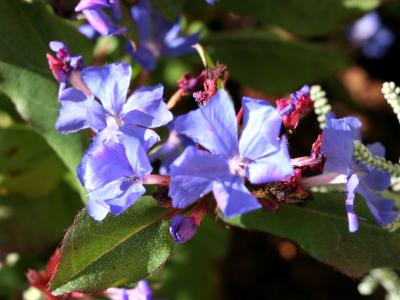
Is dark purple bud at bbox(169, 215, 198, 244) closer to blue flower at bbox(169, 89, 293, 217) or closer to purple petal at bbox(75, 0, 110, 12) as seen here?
blue flower at bbox(169, 89, 293, 217)

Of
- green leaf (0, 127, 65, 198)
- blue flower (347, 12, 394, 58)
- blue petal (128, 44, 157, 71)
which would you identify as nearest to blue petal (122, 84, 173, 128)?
blue petal (128, 44, 157, 71)

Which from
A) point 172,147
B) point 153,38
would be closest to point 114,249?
point 172,147

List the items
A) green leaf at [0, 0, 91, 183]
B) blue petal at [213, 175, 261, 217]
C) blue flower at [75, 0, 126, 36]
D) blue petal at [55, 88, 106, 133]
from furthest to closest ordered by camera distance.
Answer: green leaf at [0, 0, 91, 183], blue flower at [75, 0, 126, 36], blue petal at [55, 88, 106, 133], blue petal at [213, 175, 261, 217]

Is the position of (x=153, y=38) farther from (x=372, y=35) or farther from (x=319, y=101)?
(x=372, y=35)

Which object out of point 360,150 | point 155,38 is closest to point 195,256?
point 155,38

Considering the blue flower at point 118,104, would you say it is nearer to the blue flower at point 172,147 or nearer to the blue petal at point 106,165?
the blue petal at point 106,165

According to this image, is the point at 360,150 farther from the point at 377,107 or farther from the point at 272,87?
the point at 377,107
